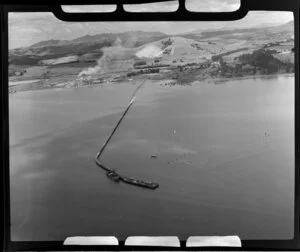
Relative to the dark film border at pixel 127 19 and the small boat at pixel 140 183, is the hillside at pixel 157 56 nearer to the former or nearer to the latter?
the dark film border at pixel 127 19

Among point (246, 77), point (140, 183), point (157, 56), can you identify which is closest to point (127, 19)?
point (157, 56)

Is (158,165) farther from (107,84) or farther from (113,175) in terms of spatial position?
(107,84)

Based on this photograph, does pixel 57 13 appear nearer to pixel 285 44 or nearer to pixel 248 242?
pixel 285 44

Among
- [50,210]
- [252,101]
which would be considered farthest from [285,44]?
[50,210]

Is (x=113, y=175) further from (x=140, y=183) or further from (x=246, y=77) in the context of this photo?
(x=246, y=77)

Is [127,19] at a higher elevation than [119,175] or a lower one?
higher

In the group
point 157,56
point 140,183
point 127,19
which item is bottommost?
point 140,183

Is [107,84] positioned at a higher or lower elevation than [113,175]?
higher

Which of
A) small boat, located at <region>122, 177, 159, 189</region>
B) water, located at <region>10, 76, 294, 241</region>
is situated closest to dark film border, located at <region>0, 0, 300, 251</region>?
water, located at <region>10, 76, 294, 241</region>

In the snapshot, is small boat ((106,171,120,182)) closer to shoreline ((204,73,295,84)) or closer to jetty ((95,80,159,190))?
jetty ((95,80,159,190))

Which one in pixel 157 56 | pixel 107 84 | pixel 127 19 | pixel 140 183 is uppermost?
pixel 127 19
